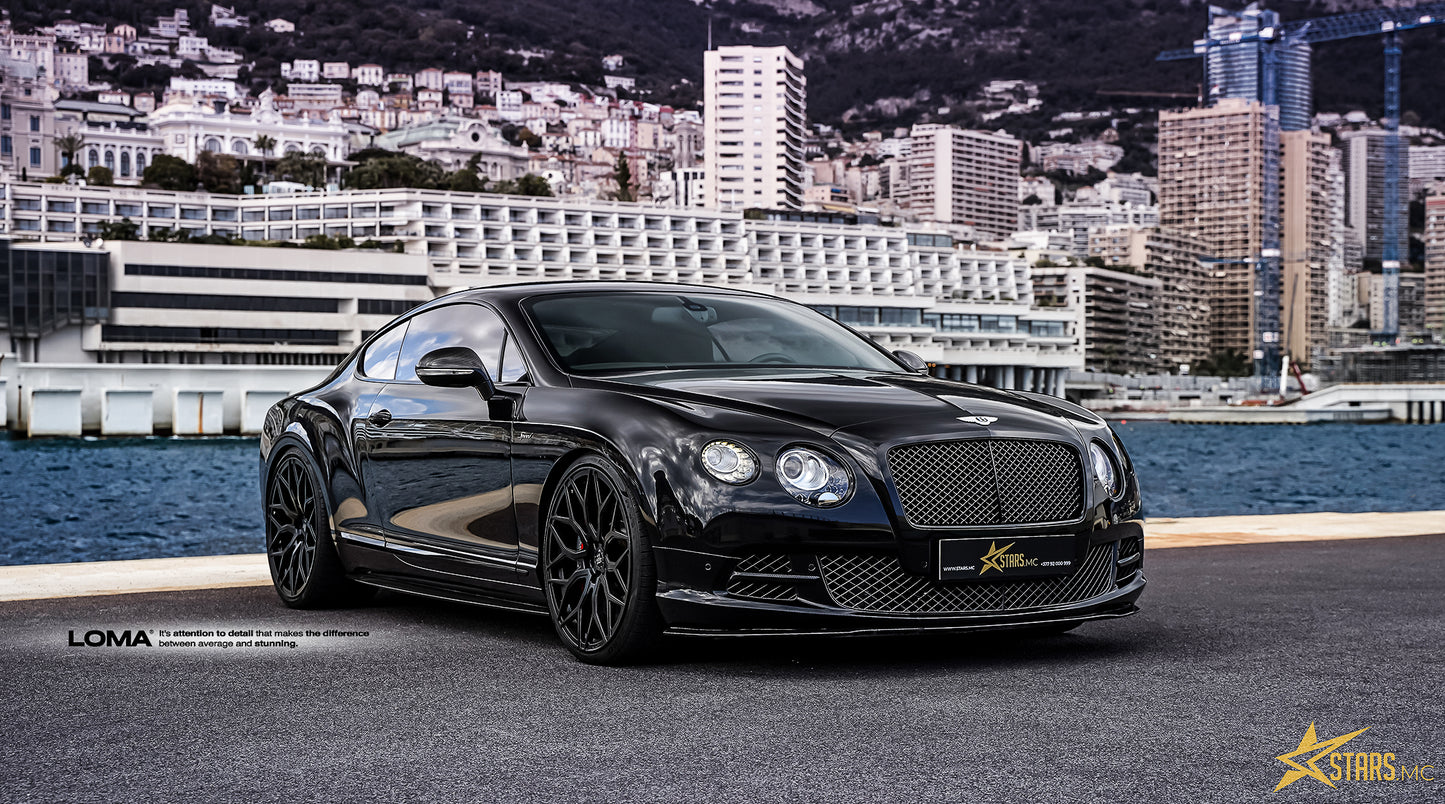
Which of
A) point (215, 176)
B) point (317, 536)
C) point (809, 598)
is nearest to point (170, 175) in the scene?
point (215, 176)

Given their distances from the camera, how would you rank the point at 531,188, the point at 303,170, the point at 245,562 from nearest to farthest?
1. the point at 245,562
2. the point at 531,188
3. the point at 303,170

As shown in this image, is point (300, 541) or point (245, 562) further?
point (245, 562)

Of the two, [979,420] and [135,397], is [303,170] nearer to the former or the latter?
[135,397]

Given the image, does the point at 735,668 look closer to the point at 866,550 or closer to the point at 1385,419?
the point at 866,550

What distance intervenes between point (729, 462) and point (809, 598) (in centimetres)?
49

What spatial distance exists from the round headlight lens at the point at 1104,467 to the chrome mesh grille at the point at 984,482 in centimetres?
17

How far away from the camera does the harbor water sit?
31.0 meters

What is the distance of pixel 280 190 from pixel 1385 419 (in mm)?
113487

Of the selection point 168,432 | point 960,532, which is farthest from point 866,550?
point 168,432

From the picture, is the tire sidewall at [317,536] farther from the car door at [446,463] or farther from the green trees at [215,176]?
the green trees at [215,176]

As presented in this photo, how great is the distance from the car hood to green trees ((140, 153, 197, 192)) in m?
173

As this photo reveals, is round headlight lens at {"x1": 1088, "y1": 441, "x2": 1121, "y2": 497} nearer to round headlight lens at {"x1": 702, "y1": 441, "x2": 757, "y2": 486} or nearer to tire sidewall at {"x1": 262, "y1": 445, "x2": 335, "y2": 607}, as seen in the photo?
round headlight lens at {"x1": 702, "y1": 441, "x2": 757, "y2": 486}

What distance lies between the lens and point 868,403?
522cm

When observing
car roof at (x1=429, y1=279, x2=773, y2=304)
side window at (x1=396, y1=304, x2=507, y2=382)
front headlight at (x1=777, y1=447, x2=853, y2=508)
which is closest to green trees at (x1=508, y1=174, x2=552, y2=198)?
side window at (x1=396, y1=304, x2=507, y2=382)
